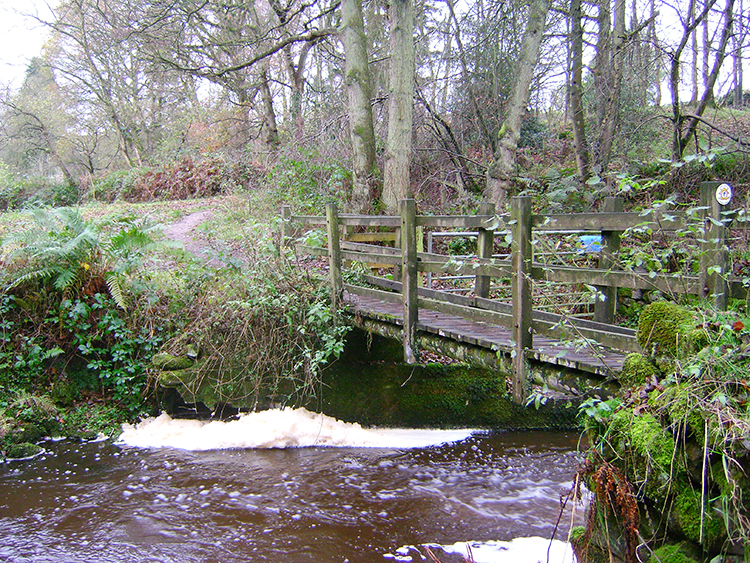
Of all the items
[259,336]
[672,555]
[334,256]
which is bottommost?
[672,555]

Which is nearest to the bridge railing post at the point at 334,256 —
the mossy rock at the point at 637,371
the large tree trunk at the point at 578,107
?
the mossy rock at the point at 637,371

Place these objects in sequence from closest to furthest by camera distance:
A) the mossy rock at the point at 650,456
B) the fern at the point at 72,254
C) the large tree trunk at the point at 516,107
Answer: the mossy rock at the point at 650,456, the fern at the point at 72,254, the large tree trunk at the point at 516,107

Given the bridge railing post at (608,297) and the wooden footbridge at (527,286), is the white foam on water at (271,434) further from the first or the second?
the bridge railing post at (608,297)

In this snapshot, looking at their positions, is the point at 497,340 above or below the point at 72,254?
below

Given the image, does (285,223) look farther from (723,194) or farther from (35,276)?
(723,194)

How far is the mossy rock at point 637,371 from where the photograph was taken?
3545mm

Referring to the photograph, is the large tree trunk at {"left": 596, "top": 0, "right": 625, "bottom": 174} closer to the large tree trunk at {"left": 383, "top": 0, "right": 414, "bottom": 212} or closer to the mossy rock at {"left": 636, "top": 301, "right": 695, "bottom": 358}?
the large tree trunk at {"left": 383, "top": 0, "right": 414, "bottom": 212}

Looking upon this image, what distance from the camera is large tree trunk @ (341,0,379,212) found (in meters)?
10.6

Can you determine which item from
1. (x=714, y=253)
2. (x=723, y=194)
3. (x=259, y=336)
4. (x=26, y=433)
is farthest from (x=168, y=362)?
(x=723, y=194)

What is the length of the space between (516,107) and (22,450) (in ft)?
35.1

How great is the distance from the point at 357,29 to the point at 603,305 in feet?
25.6

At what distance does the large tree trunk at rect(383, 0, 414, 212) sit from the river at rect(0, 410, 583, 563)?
16.0 feet

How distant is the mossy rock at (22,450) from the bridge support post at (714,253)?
25.0ft

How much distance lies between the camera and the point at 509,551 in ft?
15.5
